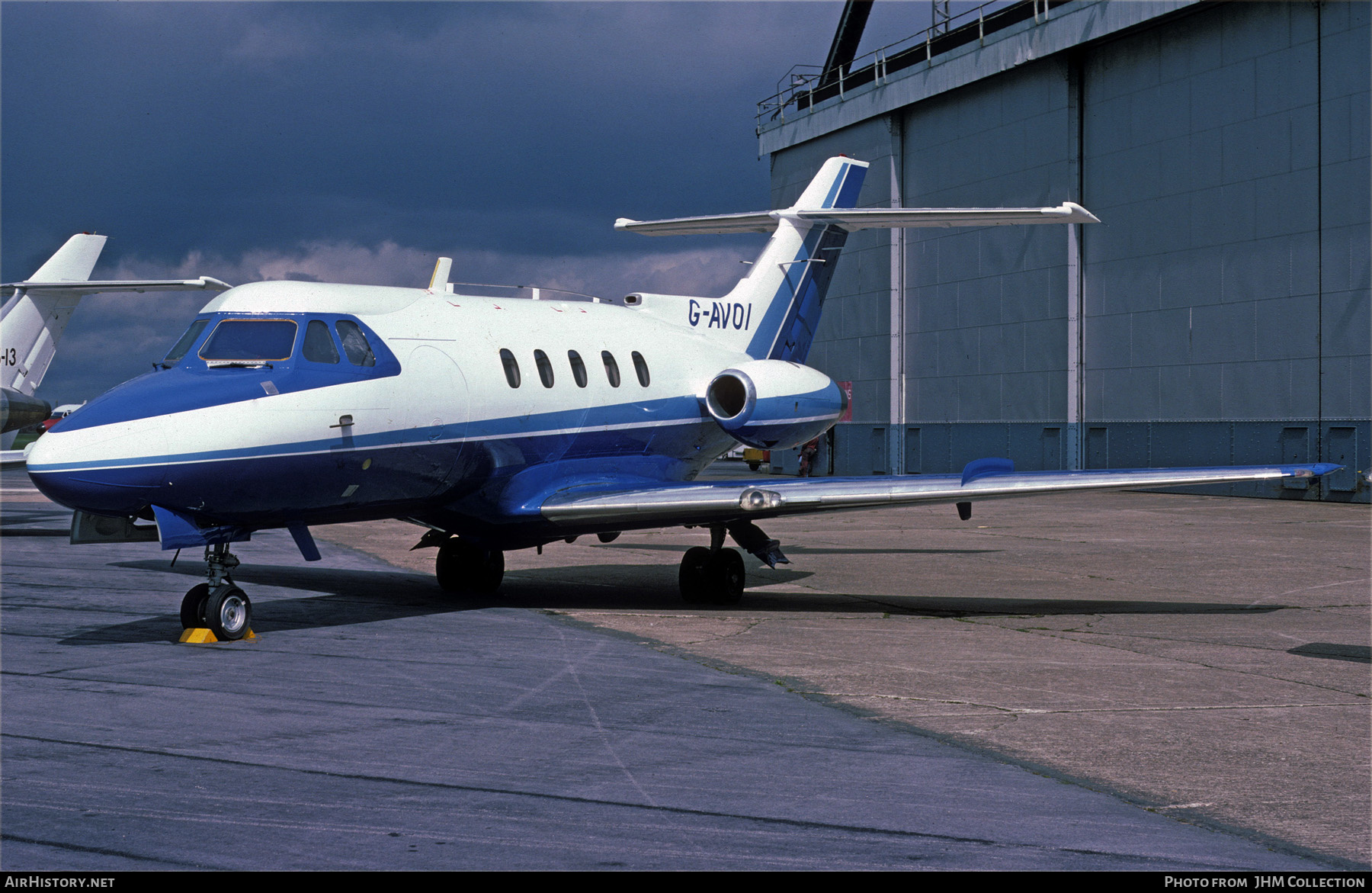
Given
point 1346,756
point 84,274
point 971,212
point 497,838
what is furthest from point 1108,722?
point 84,274

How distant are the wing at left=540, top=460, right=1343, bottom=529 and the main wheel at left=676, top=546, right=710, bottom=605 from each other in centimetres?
89

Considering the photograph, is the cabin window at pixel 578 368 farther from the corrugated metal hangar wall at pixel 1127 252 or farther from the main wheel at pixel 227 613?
the corrugated metal hangar wall at pixel 1127 252

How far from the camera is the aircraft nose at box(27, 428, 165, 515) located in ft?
29.6

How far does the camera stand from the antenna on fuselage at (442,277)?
13381mm

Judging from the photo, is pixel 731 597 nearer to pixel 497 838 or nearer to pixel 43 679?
pixel 43 679

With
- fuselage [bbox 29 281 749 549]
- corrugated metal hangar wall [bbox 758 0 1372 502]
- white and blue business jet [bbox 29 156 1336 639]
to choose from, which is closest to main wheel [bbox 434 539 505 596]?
white and blue business jet [bbox 29 156 1336 639]

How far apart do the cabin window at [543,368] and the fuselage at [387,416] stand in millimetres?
19

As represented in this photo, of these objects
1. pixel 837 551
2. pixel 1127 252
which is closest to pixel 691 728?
pixel 837 551

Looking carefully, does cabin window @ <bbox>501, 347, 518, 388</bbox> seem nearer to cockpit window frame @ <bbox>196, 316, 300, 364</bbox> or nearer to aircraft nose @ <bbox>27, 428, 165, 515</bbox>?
cockpit window frame @ <bbox>196, 316, 300, 364</bbox>

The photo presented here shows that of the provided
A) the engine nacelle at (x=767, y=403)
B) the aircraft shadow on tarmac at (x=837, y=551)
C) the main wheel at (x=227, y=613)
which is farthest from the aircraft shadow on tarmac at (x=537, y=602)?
the aircraft shadow on tarmac at (x=837, y=551)

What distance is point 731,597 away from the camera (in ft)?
44.2

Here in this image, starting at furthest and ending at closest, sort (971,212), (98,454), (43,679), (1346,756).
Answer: (971,212), (98,454), (43,679), (1346,756)

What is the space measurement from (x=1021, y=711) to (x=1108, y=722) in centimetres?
54

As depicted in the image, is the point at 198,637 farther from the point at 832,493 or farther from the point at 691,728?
the point at 832,493
